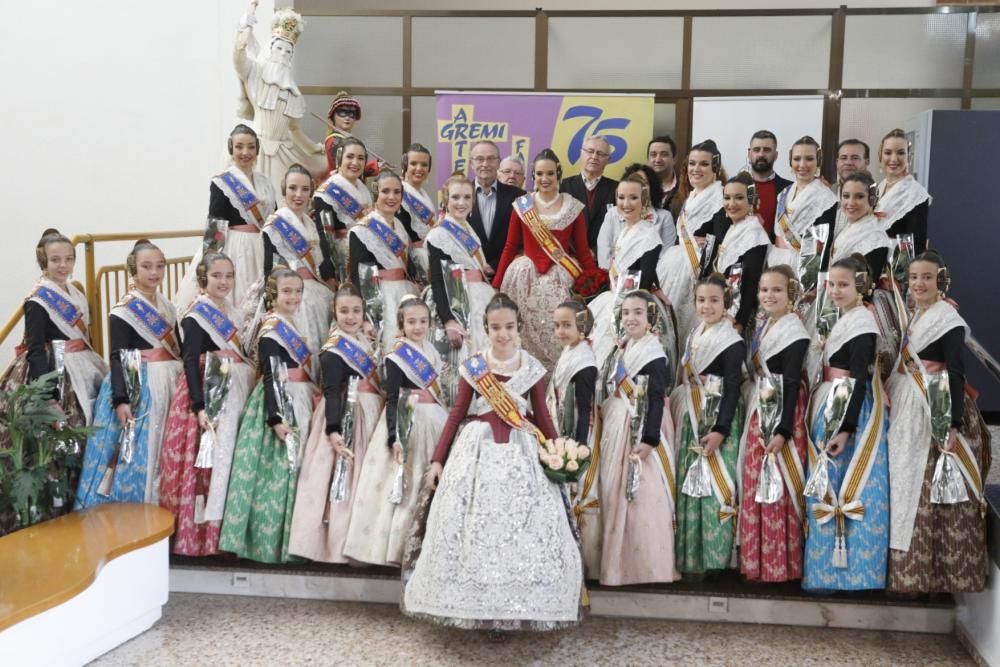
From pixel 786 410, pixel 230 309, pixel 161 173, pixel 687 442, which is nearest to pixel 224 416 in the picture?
pixel 230 309

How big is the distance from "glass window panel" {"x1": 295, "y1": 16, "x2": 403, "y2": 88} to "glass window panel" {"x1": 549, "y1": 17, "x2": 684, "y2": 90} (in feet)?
3.48

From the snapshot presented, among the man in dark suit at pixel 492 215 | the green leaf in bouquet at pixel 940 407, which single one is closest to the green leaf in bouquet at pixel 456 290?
the man in dark suit at pixel 492 215

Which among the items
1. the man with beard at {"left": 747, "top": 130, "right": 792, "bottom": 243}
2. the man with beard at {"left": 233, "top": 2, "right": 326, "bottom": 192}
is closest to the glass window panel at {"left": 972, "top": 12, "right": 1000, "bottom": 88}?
the man with beard at {"left": 747, "top": 130, "right": 792, "bottom": 243}

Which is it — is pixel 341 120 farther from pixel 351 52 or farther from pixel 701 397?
pixel 701 397

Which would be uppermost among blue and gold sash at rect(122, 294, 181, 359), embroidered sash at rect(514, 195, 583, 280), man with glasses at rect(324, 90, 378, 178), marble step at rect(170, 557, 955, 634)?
man with glasses at rect(324, 90, 378, 178)

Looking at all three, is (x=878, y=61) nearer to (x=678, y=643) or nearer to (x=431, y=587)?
(x=678, y=643)

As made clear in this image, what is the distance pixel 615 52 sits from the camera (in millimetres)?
6449

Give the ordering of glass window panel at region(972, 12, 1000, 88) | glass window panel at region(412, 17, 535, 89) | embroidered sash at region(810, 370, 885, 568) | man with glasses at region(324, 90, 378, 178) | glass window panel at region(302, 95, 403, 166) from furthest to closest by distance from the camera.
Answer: glass window panel at region(302, 95, 403, 166), glass window panel at region(412, 17, 535, 89), glass window panel at region(972, 12, 1000, 88), man with glasses at region(324, 90, 378, 178), embroidered sash at region(810, 370, 885, 568)

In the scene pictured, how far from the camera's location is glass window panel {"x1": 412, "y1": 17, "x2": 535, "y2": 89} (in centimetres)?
650

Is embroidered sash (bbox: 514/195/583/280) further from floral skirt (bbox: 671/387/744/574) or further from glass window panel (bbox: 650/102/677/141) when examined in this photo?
glass window panel (bbox: 650/102/677/141)

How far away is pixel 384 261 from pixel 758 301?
5.47 feet

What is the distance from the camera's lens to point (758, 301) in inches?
165

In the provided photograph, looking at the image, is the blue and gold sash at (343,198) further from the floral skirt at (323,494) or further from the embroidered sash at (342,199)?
the floral skirt at (323,494)

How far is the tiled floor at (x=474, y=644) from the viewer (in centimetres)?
345
